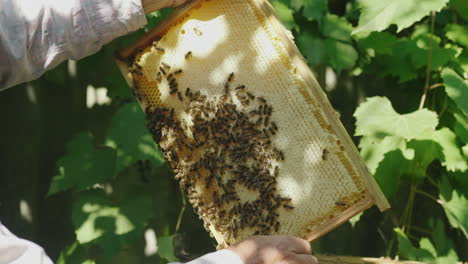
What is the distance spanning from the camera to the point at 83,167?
310 centimetres

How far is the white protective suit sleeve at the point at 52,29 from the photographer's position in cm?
197

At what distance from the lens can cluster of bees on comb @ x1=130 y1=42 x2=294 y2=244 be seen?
217 cm

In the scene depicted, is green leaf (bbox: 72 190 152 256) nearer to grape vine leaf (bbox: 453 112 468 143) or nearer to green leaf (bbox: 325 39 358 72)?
green leaf (bbox: 325 39 358 72)

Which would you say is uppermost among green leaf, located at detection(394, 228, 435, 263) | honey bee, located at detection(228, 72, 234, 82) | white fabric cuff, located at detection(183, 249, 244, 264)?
honey bee, located at detection(228, 72, 234, 82)

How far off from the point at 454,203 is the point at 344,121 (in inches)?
41.8

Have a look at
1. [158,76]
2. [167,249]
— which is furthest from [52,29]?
[167,249]

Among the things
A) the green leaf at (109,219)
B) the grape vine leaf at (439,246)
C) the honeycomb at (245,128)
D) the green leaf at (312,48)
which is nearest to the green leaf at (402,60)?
the green leaf at (312,48)

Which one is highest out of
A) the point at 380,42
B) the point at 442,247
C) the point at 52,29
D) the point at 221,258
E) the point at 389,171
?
the point at 52,29

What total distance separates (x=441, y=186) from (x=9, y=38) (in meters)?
2.72

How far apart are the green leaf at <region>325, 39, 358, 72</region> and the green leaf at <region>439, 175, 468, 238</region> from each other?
100 centimetres

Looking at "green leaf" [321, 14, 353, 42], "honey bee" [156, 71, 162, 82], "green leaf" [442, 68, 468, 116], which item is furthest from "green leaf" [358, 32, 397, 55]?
"honey bee" [156, 71, 162, 82]

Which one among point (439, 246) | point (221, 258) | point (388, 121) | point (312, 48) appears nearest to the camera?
point (221, 258)

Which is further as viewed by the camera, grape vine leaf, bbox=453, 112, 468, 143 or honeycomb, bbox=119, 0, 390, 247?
grape vine leaf, bbox=453, 112, 468, 143

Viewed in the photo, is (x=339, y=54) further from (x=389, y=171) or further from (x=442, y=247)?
(x=442, y=247)
